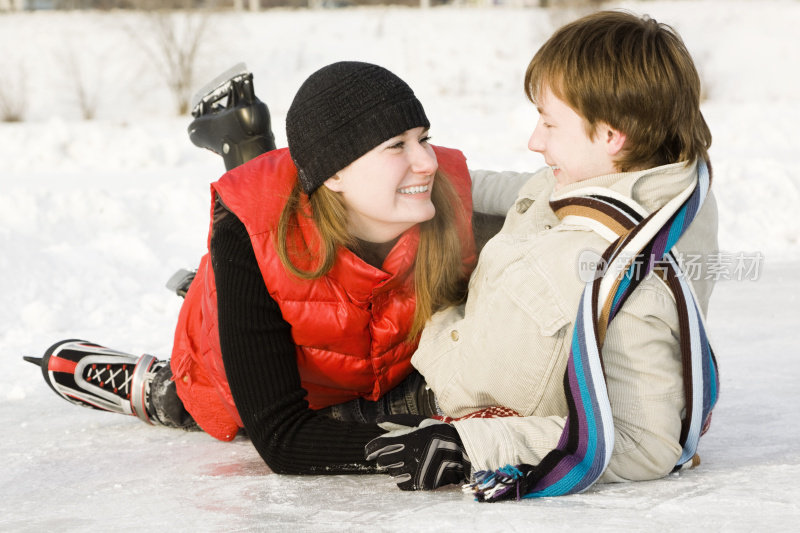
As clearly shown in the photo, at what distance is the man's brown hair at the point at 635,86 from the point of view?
6.88 feet

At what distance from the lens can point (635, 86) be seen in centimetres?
210

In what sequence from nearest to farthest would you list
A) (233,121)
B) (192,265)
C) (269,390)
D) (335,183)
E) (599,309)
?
(599,309) → (269,390) → (335,183) → (233,121) → (192,265)

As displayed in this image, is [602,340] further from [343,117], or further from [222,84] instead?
[222,84]

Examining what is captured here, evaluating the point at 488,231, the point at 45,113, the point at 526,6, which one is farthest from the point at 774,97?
the point at 488,231

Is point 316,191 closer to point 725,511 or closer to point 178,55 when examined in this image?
point 725,511

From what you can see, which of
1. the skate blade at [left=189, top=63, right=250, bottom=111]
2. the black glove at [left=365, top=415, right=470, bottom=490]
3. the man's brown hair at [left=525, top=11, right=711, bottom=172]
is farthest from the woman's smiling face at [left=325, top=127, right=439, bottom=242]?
the skate blade at [left=189, top=63, right=250, bottom=111]

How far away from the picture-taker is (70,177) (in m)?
7.23

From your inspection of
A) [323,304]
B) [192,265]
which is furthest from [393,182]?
[192,265]

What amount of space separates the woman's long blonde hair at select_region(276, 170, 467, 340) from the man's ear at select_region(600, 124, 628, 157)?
0.51m

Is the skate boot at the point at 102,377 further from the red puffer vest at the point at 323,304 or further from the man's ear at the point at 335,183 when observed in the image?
the man's ear at the point at 335,183

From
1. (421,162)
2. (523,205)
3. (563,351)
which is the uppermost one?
(421,162)

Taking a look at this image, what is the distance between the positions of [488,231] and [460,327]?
49 centimetres

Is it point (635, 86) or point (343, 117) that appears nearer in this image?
point (635, 86)

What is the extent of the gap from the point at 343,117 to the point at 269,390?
0.70m
